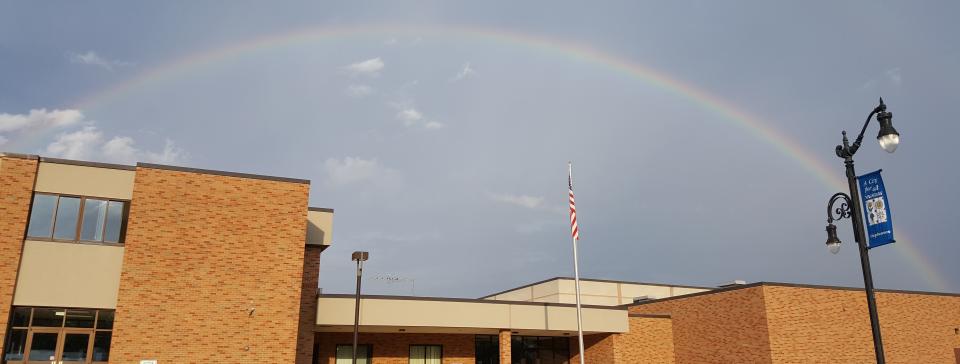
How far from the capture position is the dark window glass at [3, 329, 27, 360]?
19766 millimetres

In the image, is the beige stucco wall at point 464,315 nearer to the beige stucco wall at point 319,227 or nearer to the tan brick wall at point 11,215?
the beige stucco wall at point 319,227

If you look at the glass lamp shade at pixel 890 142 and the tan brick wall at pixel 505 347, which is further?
the tan brick wall at pixel 505 347

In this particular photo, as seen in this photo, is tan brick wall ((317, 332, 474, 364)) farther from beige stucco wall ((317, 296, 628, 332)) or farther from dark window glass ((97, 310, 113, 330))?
dark window glass ((97, 310, 113, 330))

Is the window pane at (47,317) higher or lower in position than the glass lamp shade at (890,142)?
lower

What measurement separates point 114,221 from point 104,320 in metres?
3.03

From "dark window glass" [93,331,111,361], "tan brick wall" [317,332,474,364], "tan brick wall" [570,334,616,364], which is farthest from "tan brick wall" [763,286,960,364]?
"dark window glass" [93,331,111,361]

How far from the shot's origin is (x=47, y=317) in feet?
66.9

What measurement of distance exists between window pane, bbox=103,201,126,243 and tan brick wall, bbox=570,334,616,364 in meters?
20.7

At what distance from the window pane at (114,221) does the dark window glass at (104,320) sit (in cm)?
219

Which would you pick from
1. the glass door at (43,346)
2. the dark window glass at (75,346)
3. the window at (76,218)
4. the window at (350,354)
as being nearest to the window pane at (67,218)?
the window at (76,218)

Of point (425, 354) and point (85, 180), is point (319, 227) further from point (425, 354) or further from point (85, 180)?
point (85, 180)

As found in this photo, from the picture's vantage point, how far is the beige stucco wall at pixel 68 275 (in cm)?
2031

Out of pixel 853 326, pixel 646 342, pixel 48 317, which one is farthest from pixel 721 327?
pixel 48 317

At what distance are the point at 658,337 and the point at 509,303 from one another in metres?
9.44
